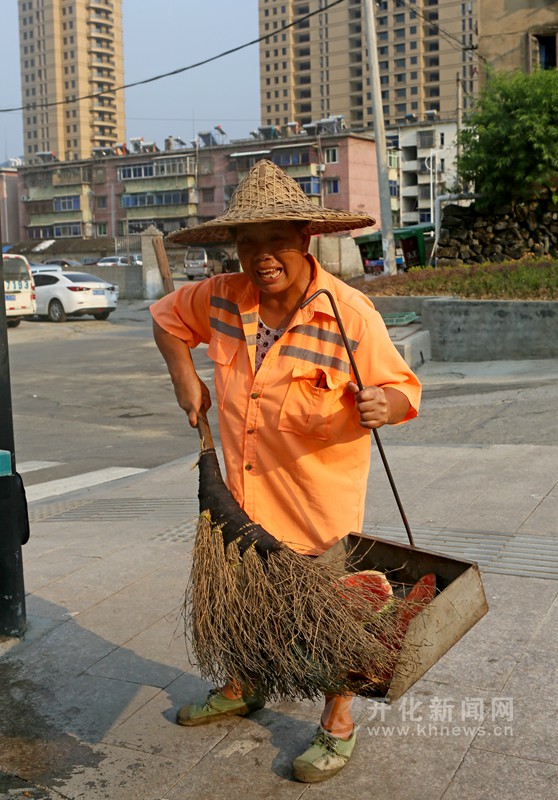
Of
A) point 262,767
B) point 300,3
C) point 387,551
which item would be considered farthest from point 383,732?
point 300,3

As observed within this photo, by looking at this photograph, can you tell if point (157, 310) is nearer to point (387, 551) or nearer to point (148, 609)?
point (387, 551)

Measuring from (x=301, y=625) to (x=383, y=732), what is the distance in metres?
0.87

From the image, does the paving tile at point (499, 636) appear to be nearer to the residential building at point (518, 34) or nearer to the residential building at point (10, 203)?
the residential building at point (518, 34)

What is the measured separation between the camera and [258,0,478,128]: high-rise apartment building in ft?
446

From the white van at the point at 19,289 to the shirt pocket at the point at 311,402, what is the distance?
2306 centimetres

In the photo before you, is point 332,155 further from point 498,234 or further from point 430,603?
point 430,603

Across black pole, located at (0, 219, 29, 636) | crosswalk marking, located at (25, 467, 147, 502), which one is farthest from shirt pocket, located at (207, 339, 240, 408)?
crosswalk marking, located at (25, 467, 147, 502)

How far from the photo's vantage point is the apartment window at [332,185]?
83.8 meters

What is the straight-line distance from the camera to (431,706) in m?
3.41

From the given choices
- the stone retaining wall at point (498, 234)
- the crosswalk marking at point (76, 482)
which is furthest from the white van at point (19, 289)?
the crosswalk marking at point (76, 482)

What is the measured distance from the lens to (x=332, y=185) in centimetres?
8438

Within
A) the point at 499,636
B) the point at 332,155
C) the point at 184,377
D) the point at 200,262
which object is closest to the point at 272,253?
the point at 184,377

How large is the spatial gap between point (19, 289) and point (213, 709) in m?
23.2

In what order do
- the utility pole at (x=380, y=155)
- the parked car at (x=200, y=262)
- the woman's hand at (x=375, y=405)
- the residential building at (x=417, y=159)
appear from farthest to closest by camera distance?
the residential building at (x=417, y=159)
the parked car at (x=200, y=262)
the utility pole at (x=380, y=155)
the woman's hand at (x=375, y=405)
